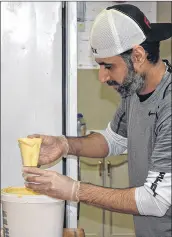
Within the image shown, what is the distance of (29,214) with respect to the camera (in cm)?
189

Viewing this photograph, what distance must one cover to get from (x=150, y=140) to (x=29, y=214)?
53 centimetres

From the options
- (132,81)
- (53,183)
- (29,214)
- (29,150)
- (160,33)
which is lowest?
(29,214)

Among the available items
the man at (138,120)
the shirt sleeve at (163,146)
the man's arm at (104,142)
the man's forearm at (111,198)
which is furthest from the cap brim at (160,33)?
the man's forearm at (111,198)

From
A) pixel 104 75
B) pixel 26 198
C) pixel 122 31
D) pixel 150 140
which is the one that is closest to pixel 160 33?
pixel 122 31

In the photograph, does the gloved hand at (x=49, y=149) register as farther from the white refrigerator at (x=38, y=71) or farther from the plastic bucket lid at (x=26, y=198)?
the white refrigerator at (x=38, y=71)

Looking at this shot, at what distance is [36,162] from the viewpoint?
192cm

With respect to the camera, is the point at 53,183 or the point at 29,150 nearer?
the point at 53,183

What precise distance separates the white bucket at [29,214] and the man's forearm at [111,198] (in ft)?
0.56

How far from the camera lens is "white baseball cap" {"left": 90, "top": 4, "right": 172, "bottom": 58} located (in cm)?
183

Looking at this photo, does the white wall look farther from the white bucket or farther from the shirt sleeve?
the shirt sleeve

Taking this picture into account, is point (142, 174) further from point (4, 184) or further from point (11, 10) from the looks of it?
point (11, 10)

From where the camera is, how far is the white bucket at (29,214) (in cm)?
189

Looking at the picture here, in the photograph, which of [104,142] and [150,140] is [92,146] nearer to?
[104,142]

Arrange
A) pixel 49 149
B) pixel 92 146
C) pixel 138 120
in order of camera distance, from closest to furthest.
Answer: pixel 138 120, pixel 49 149, pixel 92 146
